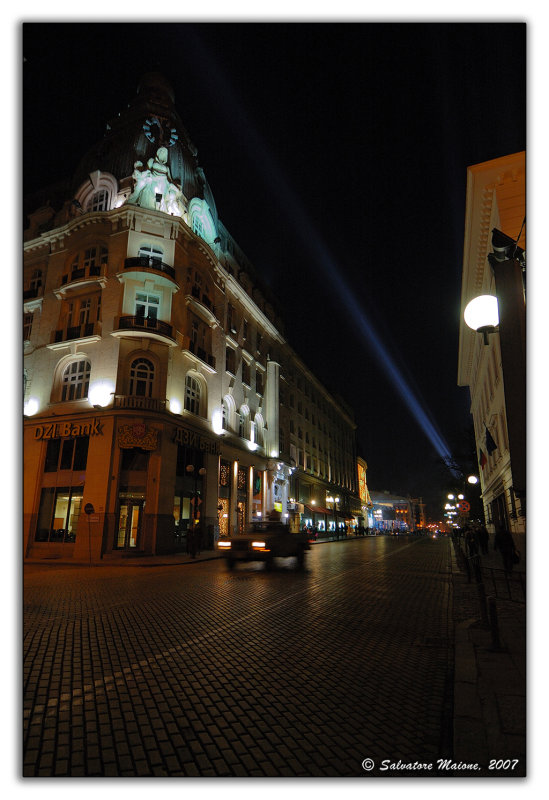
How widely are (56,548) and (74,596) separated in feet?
48.0

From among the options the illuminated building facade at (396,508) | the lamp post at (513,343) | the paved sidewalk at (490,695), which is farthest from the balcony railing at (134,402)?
the illuminated building facade at (396,508)

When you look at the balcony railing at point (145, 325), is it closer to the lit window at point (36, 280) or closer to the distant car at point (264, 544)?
the lit window at point (36, 280)

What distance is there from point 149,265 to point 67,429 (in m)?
11.0

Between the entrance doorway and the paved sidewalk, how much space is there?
19.0 metres

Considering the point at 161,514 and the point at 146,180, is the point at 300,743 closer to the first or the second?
the point at 161,514

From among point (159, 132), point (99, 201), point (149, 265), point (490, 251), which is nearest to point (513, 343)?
point (490, 251)

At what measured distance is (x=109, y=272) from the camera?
26.9 m

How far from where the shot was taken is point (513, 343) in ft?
11.5

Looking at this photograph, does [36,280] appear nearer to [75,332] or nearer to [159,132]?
[75,332]

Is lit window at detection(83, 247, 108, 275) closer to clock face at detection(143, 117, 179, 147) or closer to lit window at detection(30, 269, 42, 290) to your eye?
lit window at detection(30, 269, 42, 290)

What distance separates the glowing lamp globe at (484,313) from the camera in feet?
16.0

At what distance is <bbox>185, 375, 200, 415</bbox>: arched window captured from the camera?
95.2 feet

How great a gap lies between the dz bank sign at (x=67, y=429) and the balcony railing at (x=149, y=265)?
382 inches

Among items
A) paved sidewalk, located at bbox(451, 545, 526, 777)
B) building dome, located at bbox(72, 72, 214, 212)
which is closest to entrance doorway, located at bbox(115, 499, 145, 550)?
paved sidewalk, located at bbox(451, 545, 526, 777)
